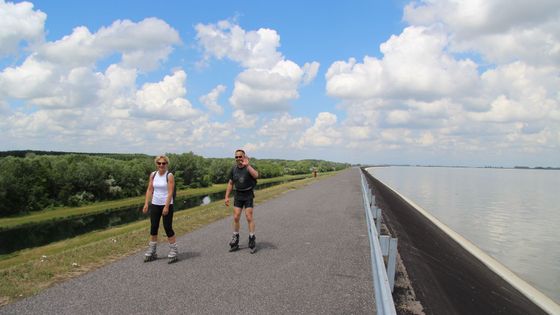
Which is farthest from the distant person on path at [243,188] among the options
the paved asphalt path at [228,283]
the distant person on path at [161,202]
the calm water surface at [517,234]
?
the calm water surface at [517,234]

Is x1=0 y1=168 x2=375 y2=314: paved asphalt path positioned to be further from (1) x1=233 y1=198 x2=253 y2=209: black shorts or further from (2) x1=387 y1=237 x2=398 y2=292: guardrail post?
(1) x1=233 y1=198 x2=253 y2=209: black shorts

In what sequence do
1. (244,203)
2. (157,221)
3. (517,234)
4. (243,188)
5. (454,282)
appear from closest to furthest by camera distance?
(157,221) → (243,188) → (244,203) → (454,282) → (517,234)

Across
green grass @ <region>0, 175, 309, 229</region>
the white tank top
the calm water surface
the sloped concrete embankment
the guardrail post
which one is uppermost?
the white tank top

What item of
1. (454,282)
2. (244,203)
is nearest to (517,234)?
(454,282)

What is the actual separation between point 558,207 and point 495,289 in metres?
34.1

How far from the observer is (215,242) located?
10242mm

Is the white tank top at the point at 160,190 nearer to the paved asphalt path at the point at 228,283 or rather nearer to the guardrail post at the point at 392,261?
the paved asphalt path at the point at 228,283

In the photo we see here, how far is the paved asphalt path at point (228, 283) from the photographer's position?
563 cm

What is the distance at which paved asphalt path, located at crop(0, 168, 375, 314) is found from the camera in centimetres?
563

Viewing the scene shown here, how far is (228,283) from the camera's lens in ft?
21.9

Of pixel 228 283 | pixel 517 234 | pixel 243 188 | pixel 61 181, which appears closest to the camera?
pixel 228 283

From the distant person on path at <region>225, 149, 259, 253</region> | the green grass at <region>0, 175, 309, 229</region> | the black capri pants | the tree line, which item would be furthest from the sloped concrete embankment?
the tree line

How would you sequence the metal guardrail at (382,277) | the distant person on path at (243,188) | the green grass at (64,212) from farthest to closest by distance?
the green grass at (64,212), the distant person on path at (243,188), the metal guardrail at (382,277)

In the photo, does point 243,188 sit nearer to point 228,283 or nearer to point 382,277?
point 228,283
